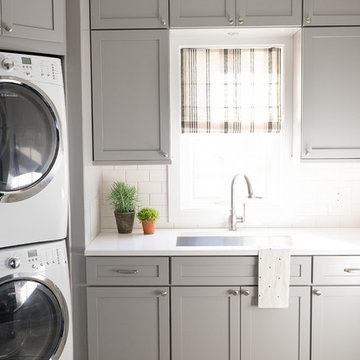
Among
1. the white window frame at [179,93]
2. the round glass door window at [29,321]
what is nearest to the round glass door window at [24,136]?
the round glass door window at [29,321]

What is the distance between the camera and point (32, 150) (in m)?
2.41

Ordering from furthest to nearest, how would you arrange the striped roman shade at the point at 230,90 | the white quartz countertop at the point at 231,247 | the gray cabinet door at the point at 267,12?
1. the striped roman shade at the point at 230,90
2. the gray cabinet door at the point at 267,12
3. the white quartz countertop at the point at 231,247

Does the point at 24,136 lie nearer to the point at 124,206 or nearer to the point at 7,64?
the point at 7,64

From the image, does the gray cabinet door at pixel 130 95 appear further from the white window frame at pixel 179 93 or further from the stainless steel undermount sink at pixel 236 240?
the stainless steel undermount sink at pixel 236 240

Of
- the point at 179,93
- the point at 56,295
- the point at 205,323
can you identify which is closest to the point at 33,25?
the point at 179,93

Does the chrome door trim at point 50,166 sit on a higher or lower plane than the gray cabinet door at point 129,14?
lower

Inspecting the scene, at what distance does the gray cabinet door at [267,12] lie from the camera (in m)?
2.93

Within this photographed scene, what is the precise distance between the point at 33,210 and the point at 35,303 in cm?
45

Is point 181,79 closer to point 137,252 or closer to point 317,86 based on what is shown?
point 317,86

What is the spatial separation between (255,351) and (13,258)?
142 centimetres

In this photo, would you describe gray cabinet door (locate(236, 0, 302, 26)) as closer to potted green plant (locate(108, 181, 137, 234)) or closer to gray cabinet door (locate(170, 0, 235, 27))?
gray cabinet door (locate(170, 0, 235, 27))

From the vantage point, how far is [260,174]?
3.52m

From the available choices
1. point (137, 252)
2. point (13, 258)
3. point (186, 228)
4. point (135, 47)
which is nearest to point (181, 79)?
point (135, 47)

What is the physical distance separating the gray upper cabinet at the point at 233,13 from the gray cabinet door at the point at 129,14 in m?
0.08
